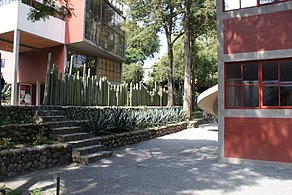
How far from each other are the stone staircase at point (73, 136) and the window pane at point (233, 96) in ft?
13.4

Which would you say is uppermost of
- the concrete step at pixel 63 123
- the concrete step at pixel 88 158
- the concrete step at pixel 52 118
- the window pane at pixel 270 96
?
the window pane at pixel 270 96

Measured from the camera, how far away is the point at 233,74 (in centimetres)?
779

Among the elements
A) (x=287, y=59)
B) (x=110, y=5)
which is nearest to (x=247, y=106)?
(x=287, y=59)

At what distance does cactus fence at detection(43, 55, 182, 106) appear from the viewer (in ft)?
32.4

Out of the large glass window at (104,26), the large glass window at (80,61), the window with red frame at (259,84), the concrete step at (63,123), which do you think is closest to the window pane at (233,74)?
the window with red frame at (259,84)

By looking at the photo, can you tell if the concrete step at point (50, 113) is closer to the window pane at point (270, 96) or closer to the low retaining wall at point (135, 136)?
the low retaining wall at point (135, 136)

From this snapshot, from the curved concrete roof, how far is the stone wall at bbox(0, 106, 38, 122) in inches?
319

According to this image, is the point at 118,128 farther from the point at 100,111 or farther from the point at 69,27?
the point at 69,27

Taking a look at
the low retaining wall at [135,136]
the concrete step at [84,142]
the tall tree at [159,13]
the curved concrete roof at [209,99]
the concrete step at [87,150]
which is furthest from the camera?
the tall tree at [159,13]

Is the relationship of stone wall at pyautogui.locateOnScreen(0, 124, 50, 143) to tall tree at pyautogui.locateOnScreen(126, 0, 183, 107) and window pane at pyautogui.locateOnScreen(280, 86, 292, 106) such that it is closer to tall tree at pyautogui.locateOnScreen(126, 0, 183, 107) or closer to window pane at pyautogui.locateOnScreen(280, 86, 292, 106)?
window pane at pyautogui.locateOnScreen(280, 86, 292, 106)

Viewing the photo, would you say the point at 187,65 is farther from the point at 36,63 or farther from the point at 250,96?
the point at 36,63

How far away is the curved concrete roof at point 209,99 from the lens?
1270 centimetres

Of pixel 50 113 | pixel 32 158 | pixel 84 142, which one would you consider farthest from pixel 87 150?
pixel 50 113

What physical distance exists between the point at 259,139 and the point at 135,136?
216 inches
